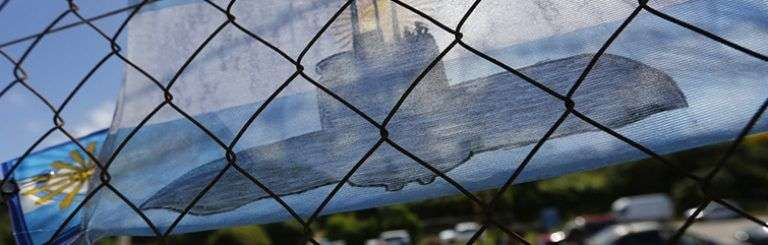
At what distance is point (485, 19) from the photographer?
91 centimetres

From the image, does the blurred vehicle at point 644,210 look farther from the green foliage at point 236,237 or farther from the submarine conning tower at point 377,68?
the submarine conning tower at point 377,68

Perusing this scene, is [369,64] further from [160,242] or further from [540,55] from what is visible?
[160,242]

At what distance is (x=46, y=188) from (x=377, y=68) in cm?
64

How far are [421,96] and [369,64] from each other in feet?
0.27

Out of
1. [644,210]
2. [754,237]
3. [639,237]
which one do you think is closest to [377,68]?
[639,237]

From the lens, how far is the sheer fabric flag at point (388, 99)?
825 millimetres

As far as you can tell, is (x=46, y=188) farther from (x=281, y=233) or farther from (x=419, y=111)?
(x=281, y=233)

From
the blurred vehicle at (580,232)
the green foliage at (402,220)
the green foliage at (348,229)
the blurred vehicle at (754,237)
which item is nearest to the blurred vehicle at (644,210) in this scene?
the blurred vehicle at (580,232)

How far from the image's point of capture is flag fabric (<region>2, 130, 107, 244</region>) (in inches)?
48.6

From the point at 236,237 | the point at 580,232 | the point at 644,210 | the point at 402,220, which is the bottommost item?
the point at 580,232

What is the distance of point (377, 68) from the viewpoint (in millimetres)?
Result: 970

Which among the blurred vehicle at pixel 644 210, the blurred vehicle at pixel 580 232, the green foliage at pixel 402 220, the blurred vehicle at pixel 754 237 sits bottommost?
the blurred vehicle at pixel 754 237

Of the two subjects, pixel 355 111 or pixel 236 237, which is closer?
pixel 355 111

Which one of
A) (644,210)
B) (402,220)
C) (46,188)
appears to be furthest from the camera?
(402,220)
